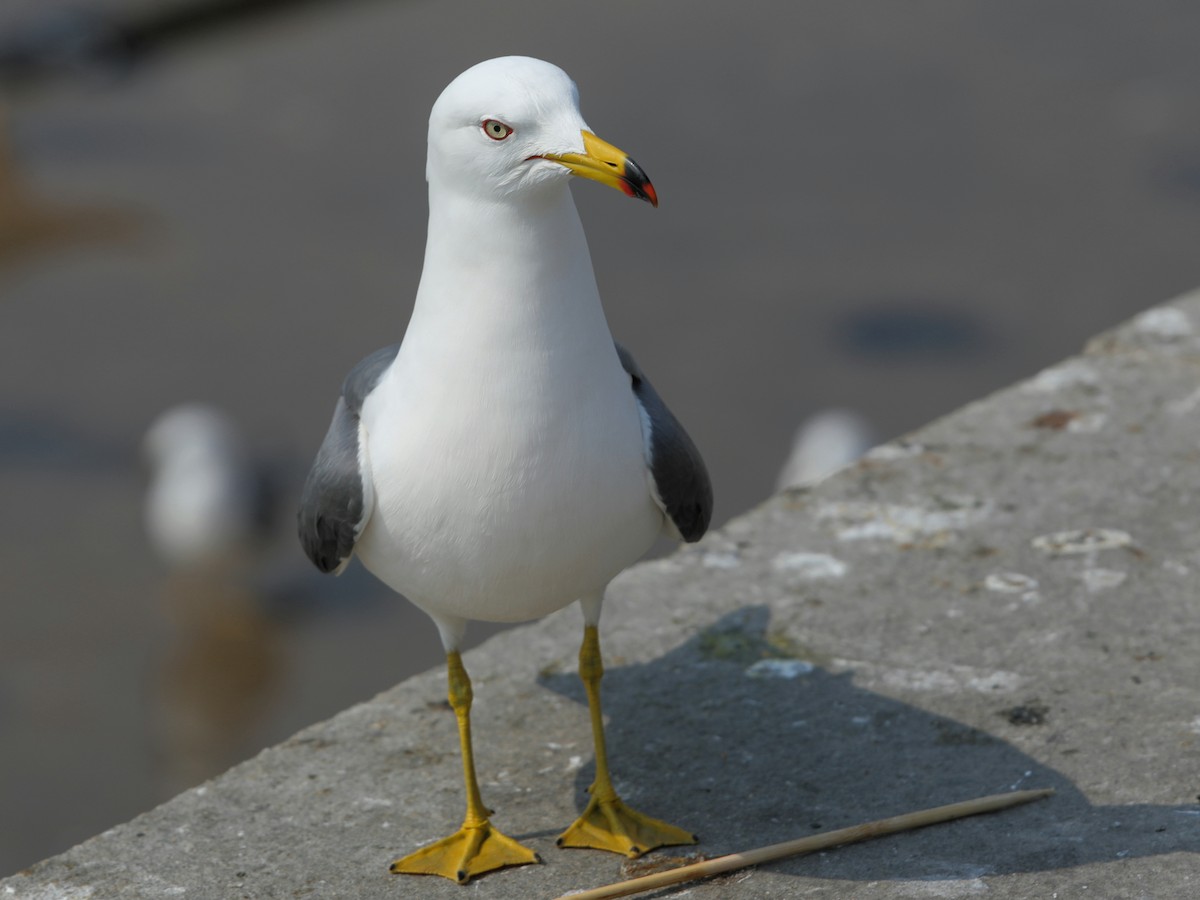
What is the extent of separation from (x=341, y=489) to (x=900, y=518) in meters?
1.69

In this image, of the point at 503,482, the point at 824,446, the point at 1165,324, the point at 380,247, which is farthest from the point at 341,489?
the point at 380,247

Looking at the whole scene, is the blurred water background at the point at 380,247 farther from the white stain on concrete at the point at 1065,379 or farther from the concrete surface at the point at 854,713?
the concrete surface at the point at 854,713

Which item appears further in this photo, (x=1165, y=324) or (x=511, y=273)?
(x=1165, y=324)

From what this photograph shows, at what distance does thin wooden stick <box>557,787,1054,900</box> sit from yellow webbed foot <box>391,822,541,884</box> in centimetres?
17

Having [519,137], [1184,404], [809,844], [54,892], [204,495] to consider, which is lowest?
Answer: [809,844]

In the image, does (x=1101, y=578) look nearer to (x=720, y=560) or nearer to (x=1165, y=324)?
(x=720, y=560)

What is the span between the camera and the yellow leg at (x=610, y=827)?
3.17 metres

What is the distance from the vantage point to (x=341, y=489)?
2992 millimetres

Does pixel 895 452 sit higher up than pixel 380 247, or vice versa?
pixel 380 247

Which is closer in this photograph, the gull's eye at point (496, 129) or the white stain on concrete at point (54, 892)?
the gull's eye at point (496, 129)

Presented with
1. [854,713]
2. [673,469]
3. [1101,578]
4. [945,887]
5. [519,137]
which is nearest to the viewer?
[519,137]

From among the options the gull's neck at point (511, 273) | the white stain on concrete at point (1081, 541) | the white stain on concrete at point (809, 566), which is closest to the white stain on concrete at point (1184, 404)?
the white stain on concrete at point (1081, 541)

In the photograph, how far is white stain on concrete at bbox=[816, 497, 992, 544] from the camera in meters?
4.12

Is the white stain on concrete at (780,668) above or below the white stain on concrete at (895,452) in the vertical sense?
below
